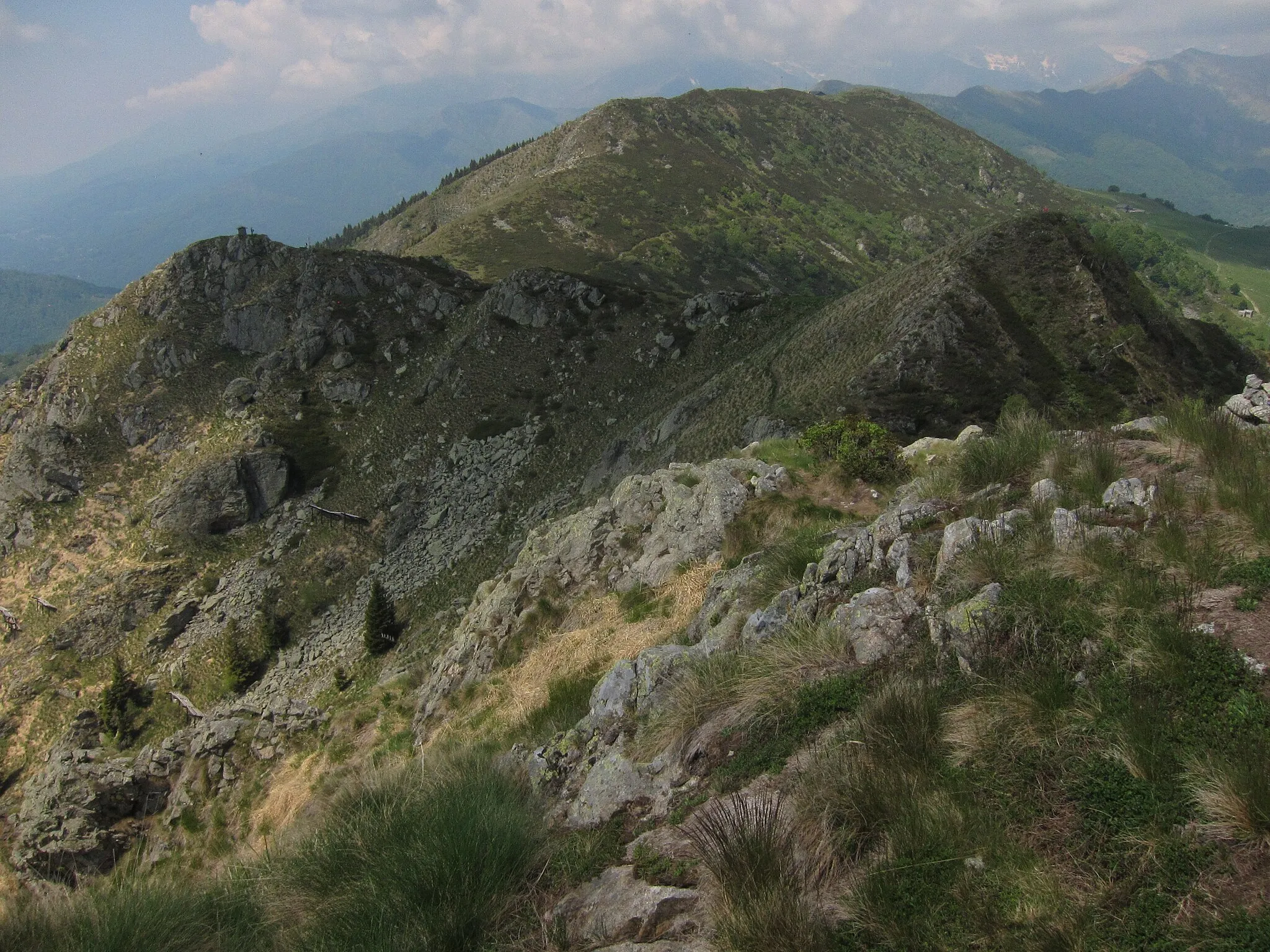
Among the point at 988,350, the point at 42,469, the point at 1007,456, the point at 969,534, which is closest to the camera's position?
the point at 969,534

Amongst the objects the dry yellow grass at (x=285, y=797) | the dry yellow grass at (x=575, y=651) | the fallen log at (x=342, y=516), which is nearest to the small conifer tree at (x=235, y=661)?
the fallen log at (x=342, y=516)

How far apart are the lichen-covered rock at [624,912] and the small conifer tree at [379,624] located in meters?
26.2

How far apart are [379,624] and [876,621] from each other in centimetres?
2733

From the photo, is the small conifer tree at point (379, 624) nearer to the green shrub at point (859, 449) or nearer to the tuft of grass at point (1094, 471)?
the green shrub at point (859, 449)

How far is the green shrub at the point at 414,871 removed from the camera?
427 cm

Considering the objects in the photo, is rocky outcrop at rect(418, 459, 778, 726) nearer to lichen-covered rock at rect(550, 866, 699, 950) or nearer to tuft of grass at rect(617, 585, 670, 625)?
tuft of grass at rect(617, 585, 670, 625)

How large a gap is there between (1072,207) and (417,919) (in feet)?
718

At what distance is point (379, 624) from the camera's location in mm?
29031

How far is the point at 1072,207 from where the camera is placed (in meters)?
171

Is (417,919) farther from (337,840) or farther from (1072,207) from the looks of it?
(1072,207)

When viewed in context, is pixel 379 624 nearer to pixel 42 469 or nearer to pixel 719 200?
pixel 42 469

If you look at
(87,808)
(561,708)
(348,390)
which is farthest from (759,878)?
(348,390)

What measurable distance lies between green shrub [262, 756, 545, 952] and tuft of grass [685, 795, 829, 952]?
1.45 meters

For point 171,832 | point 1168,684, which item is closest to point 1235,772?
point 1168,684
